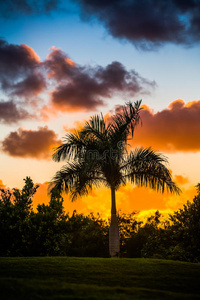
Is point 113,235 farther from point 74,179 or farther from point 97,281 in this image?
point 97,281

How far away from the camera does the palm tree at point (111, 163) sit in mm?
15891

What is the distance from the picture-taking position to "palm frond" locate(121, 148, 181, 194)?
1606 cm

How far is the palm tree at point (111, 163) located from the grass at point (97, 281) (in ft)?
19.5

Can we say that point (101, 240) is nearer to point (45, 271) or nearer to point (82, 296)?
point (45, 271)

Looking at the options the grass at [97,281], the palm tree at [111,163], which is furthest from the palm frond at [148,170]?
the grass at [97,281]

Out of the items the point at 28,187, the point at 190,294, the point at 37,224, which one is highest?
the point at 28,187

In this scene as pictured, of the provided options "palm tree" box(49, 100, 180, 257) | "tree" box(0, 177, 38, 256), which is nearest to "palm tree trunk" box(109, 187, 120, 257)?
"palm tree" box(49, 100, 180, 257)

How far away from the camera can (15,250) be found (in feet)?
56.1

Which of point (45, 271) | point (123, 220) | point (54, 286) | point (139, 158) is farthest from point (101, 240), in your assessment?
point (54, 286)

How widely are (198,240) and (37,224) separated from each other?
8756 millimetres

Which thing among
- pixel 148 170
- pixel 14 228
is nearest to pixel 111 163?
pixel 148 170

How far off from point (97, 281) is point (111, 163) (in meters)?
8.46

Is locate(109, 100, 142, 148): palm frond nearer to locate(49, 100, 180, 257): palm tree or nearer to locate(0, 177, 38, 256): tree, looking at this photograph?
locate(49, 100, 180, 257): palm tree

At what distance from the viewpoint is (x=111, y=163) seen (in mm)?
15664
